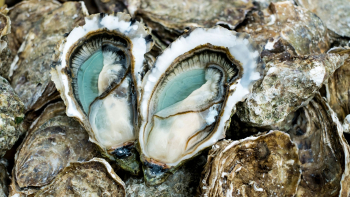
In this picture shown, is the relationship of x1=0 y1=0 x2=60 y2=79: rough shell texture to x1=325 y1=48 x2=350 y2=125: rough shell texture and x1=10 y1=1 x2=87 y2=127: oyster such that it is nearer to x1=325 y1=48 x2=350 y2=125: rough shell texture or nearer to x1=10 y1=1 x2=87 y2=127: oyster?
x1=10 y1=1 x2=87 y2=127: oyster

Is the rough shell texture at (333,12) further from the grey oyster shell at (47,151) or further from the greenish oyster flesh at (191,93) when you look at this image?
the grey oyster shell at (47,151)

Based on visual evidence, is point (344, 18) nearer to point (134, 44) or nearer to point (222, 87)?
point (222, 87)

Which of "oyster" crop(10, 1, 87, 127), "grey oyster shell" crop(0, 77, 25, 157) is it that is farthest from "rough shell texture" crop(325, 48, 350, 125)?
"grey oyster shell" crop(0, 77, 25, 157)

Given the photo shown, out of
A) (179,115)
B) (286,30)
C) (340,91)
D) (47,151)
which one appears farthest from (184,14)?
(47,151)

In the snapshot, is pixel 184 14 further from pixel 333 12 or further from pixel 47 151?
pixel 47 151

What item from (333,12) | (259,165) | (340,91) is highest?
(333,12)

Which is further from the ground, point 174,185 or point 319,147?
point 319,147

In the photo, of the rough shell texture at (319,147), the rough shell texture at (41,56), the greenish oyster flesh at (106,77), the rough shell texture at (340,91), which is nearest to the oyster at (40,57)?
the rough shell texture at (41,56)
